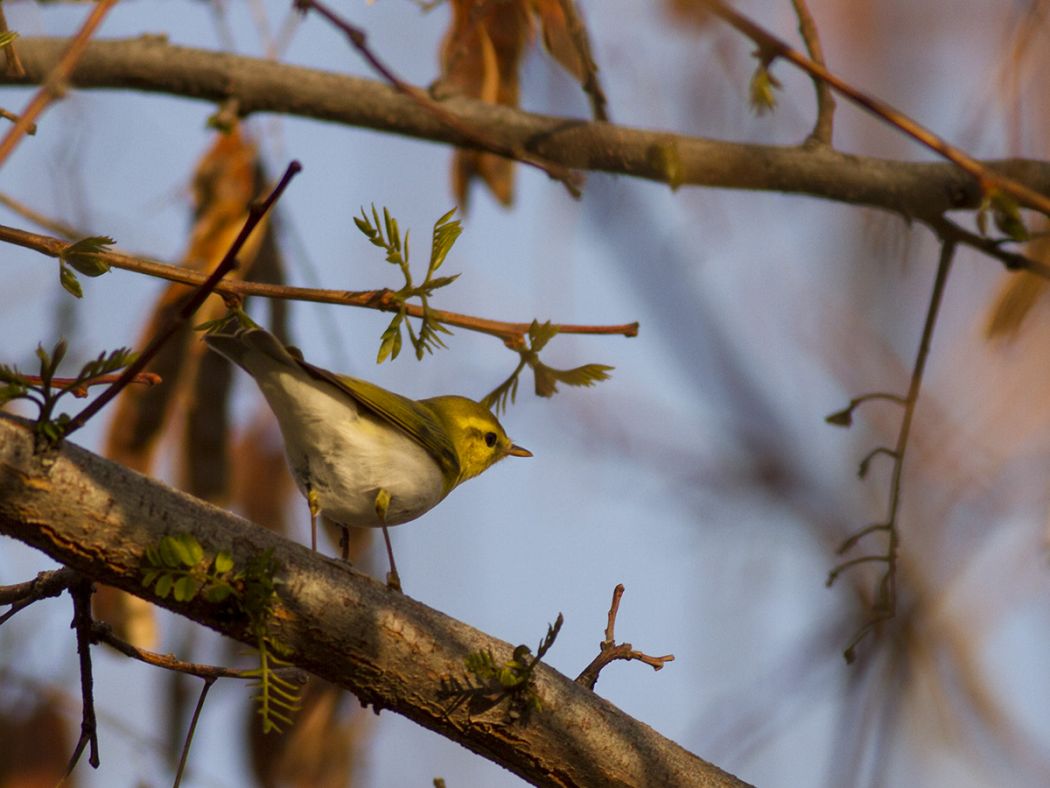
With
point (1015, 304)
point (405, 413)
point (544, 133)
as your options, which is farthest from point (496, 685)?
point (544, 133)

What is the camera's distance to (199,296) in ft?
4.58

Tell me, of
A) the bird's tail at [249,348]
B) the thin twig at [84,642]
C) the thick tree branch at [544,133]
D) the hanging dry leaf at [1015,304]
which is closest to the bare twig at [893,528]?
the hanging dry leaf at [1015,304]

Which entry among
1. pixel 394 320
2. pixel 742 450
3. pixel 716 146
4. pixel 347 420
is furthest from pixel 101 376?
pixel 716 146

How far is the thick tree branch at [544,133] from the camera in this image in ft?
10.7

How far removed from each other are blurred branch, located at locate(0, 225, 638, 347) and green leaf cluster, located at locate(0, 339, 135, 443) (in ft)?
0.64

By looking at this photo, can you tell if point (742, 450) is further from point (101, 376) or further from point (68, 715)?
point (68, 715)

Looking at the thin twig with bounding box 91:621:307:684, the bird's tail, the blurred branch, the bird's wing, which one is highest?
the bird's wing

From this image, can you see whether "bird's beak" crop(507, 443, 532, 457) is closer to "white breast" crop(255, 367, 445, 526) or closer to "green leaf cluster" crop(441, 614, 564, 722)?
"white breast" crop(255, 367, 445, 526)

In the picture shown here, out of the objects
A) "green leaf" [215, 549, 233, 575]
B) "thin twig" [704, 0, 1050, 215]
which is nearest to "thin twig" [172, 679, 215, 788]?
"green leaf" [215, 549, 233, 575]

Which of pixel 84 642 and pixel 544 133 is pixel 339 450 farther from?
pixel 544 133

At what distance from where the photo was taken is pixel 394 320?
1.83 m

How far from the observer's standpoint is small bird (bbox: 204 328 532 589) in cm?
278

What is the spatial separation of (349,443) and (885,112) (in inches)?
63.3

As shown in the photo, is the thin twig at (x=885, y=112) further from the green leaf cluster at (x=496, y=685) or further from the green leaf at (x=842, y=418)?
the green leaf cluster at (x=496, y=685)
